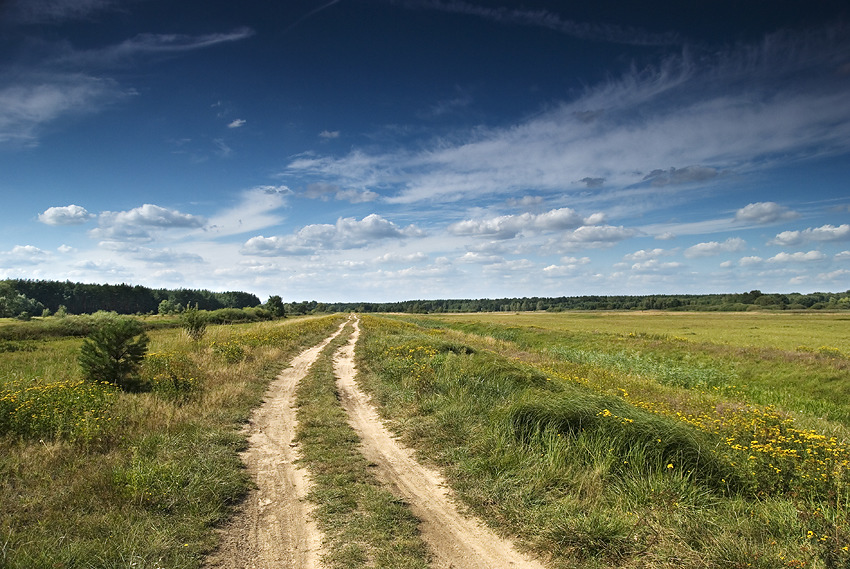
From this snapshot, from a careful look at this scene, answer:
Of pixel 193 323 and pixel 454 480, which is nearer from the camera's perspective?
pixel 454 480

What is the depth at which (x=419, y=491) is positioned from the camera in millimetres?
5832

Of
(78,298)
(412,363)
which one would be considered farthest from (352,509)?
(78,298)

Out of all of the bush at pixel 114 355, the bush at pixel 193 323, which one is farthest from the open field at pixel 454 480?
the bush at pixel 193 323

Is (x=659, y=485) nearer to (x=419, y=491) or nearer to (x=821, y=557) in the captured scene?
(x=821, y=557)

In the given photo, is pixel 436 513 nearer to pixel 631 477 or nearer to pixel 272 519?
pixel 272 519

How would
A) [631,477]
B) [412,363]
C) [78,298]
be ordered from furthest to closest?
[78,298], [412,363], [631,477]

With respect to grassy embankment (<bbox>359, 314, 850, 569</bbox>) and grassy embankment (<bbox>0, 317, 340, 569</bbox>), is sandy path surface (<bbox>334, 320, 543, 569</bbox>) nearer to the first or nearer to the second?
grassy embankment (<bbox>359, 314, 850, 569</bbox>)

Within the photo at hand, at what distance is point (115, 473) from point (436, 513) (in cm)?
438

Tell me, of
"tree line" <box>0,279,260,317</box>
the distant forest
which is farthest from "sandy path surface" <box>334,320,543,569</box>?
"tree line" <box>0,279,260,317</box>

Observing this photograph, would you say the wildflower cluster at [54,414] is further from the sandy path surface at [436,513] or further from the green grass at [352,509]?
the sandy path surface at [436,513]

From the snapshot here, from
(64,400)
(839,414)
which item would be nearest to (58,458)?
(64,400)

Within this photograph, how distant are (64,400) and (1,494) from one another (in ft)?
11.7

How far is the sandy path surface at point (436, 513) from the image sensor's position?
13.9 feet

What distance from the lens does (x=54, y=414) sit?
7.47 meters
